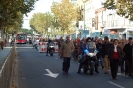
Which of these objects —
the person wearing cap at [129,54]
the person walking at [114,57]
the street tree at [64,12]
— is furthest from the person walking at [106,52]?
the street tree at [64,12]

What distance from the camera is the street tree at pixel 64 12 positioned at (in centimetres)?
8344

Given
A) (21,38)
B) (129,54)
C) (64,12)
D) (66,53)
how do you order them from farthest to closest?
(21,38) → (64,12) → (66,53) → (129,54)

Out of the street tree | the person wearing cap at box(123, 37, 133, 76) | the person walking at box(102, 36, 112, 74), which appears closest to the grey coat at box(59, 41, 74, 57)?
the person walking at box(102, 36, 112, 74)

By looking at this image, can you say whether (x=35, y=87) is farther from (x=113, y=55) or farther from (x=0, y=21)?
(x=0, y=21)

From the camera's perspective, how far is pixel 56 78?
1622 centimetres

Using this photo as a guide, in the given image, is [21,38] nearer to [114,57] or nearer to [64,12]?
[64,12]

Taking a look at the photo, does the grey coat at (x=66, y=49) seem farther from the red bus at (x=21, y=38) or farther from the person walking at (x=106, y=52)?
the red bus at (x=21, y=38)

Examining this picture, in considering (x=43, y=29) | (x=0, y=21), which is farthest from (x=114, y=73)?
(x=43, y=29)

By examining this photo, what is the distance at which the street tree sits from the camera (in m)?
83.4

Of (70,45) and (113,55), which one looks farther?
(70,45)

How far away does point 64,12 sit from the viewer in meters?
83.5

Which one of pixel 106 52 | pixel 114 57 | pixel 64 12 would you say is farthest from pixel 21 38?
pixel 114 57

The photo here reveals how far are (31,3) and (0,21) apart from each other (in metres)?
11.2

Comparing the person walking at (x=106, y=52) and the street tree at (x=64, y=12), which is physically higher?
the street tree at (x=64, y=12)
